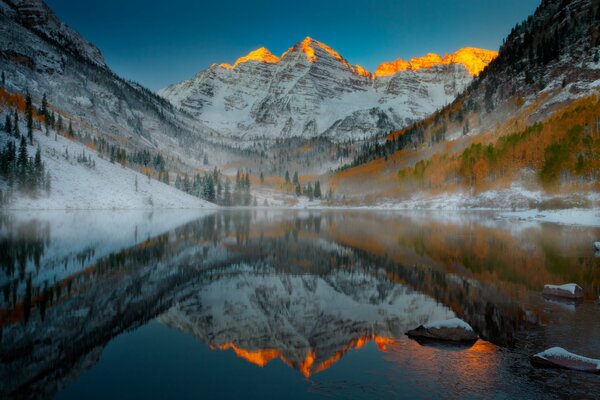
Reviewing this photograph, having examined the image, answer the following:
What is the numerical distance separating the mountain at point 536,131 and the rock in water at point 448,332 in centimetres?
8866

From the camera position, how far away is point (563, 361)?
38.5ft

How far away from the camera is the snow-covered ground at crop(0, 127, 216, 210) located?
12069cm

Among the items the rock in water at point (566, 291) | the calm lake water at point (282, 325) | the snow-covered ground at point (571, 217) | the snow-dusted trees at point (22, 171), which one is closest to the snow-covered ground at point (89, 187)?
the snow-dusted trees at point (22, 171)

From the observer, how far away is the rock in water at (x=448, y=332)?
14359 mm

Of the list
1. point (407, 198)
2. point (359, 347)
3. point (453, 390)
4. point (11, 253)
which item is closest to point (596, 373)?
point (453, 390)

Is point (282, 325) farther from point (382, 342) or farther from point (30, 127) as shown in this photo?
point (30, 127)

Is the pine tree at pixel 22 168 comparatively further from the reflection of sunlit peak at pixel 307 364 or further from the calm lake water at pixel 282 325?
the reflection of sunlit peak at pixel 307 364

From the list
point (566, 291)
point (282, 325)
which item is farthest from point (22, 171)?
point (566, 291)

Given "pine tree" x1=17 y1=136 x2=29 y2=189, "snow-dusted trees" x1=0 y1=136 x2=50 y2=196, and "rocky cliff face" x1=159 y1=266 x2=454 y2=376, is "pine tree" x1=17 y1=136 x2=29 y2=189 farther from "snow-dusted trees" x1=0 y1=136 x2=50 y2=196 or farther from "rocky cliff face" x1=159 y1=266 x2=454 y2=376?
"rocky cliff face" x1=159 y1=266 x2=454 y2=376

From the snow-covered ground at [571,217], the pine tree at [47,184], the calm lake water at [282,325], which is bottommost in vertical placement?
the calm lake water at [282,325]

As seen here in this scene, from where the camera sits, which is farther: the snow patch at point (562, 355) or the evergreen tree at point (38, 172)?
the evergreen tree at point (38, 172)

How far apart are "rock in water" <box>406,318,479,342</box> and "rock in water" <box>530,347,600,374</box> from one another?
2405 millimetres

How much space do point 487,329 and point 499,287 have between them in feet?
26.8

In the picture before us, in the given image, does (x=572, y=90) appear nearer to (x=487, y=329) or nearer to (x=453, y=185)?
(x=453, y=185)
